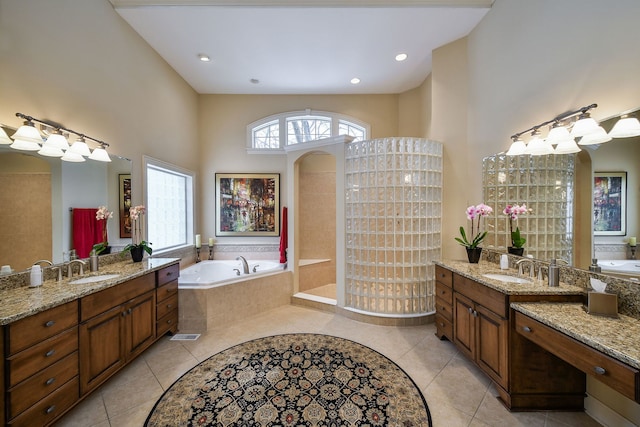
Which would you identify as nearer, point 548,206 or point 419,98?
point 548,206

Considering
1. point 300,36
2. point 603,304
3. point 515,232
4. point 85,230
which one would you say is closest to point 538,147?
point 515,232

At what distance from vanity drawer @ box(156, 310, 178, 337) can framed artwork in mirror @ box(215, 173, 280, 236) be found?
1.98 metres

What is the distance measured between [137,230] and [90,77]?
A: 175 centimetres

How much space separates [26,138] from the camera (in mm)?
1935

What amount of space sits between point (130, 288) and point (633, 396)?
344 centimetres

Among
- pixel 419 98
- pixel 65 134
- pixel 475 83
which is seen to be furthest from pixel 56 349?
pixel 419 98

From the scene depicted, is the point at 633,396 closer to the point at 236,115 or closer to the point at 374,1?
the point at 374,1

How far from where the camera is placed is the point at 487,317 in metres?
2.13

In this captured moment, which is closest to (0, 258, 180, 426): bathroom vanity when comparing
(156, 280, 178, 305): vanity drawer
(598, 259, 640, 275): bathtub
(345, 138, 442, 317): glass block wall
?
(156, 280, 178, 305): vanity drawer

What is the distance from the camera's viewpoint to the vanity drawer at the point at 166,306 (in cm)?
279

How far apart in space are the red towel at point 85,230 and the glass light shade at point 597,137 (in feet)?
14.5

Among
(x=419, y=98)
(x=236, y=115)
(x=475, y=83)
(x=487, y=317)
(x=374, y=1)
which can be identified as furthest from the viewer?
(x=236, y=115)

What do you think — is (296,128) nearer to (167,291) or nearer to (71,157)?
(71,157)

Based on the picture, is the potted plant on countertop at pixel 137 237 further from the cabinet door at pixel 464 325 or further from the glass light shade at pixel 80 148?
the cabinet door at pixel 464 325
